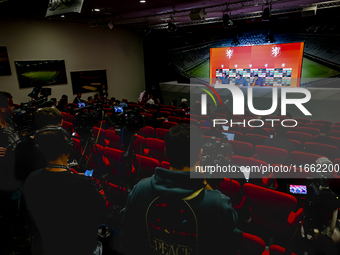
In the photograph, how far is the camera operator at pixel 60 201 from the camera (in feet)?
4.35

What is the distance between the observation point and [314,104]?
28.4ft

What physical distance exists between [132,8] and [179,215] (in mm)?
8814

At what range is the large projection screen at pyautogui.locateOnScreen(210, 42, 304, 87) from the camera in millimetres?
10789

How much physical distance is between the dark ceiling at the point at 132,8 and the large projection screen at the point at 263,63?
2.53 metres

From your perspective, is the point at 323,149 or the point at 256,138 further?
the point at 256,138

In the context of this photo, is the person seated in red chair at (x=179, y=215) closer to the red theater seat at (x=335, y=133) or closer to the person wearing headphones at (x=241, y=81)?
the red theater seat at (x=335, y=133)

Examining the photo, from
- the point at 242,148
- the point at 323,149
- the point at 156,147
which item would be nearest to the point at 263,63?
the point at 323,149

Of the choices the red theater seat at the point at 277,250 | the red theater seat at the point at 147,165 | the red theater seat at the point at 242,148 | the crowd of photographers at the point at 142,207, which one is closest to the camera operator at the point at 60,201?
the crowd of photographers at the point at 142,207

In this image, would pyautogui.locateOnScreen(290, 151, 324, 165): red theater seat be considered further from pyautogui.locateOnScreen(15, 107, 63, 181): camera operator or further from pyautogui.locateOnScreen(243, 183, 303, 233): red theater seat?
pyautogui.locateOnScreen(15, 107, 63, 181): camera operator

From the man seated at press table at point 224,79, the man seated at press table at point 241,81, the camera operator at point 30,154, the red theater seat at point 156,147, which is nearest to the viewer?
the camera operator at point 30,154

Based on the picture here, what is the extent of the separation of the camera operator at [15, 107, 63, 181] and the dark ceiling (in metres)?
5.42

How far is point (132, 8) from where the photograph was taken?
8164 mm

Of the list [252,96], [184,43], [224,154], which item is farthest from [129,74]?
[224,154]

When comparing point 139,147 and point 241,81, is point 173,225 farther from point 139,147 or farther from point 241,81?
point 241,81
